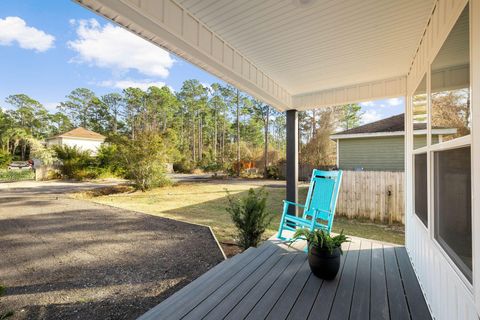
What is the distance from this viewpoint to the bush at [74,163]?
45.6 feet

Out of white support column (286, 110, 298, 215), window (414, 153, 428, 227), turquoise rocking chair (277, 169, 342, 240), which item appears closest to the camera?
window (414, 153, 428, 227)

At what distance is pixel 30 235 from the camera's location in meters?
4.32

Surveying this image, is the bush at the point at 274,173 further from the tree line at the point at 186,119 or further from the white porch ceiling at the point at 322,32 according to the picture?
the white porch ceiling at the point at 322,32

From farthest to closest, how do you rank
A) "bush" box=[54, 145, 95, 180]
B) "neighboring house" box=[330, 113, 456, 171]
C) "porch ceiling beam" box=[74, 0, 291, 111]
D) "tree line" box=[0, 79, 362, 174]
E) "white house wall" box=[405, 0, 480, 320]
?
Answer: "tree line" box=[0, 79, 362, 174], "bush" box=[54, 145, 95, 180], "neighboring house" box=[330, 113, 456, 171], "porch ceiling beam" box=[74, 0, 291, 111], "white house wall" box=[405, 0, 480, 320]

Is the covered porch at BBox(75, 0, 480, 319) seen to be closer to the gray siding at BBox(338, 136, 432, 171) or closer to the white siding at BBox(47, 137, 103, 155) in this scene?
the gray siding at BBox(338, 136, 432, 171)

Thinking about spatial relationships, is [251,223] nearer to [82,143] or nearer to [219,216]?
[219,216]

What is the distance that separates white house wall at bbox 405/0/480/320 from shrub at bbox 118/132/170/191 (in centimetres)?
969

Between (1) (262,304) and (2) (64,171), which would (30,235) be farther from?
(2) (64,171)

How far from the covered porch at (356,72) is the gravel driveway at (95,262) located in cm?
92

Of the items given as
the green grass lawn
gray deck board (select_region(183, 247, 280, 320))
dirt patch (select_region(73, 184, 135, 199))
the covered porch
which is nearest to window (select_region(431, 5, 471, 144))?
the covered porch

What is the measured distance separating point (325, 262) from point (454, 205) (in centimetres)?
114

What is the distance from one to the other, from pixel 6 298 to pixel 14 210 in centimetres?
538

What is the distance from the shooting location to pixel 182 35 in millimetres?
1791

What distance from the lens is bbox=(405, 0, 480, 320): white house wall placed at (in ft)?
3.07
